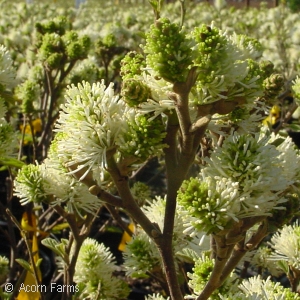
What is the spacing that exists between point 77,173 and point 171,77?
0.84 ft

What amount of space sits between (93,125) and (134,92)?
0.09 metres

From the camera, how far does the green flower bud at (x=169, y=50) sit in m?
0.71

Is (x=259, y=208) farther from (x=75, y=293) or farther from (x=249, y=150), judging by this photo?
(x=75, y=293)

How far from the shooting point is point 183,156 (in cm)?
82

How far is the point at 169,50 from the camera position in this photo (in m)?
0.71

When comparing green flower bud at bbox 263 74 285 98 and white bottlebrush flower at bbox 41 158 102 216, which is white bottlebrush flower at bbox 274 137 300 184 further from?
white bottlebrush flower at bbox 41 158 102 216

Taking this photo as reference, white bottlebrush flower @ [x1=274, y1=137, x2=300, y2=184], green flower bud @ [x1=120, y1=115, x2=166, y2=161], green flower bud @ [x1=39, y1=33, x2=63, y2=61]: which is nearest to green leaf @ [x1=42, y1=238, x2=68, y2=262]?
green flower bud @ [x1=120, y1=115, x2=166, y2=161]

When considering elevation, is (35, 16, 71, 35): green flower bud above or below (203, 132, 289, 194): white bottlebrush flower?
above

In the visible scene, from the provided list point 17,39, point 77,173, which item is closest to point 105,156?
point 77,173

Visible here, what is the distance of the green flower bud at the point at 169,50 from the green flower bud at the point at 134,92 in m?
0.05

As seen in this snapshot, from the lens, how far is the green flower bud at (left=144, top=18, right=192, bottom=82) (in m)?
0.71

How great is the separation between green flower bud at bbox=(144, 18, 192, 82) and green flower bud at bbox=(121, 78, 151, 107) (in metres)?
0.05

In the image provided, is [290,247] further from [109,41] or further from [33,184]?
[109,41]

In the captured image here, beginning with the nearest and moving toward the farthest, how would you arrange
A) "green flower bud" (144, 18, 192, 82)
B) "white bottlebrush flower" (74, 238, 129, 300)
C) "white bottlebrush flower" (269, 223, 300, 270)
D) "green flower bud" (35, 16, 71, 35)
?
"green flower bud" (144, 18, 192, 82), "white bottlebrush flower" (269, 223, 300, 270), "white bottlebrush flower" (74, 238, 129, 300), "green flower bud" (35, 16, 71, 35)
